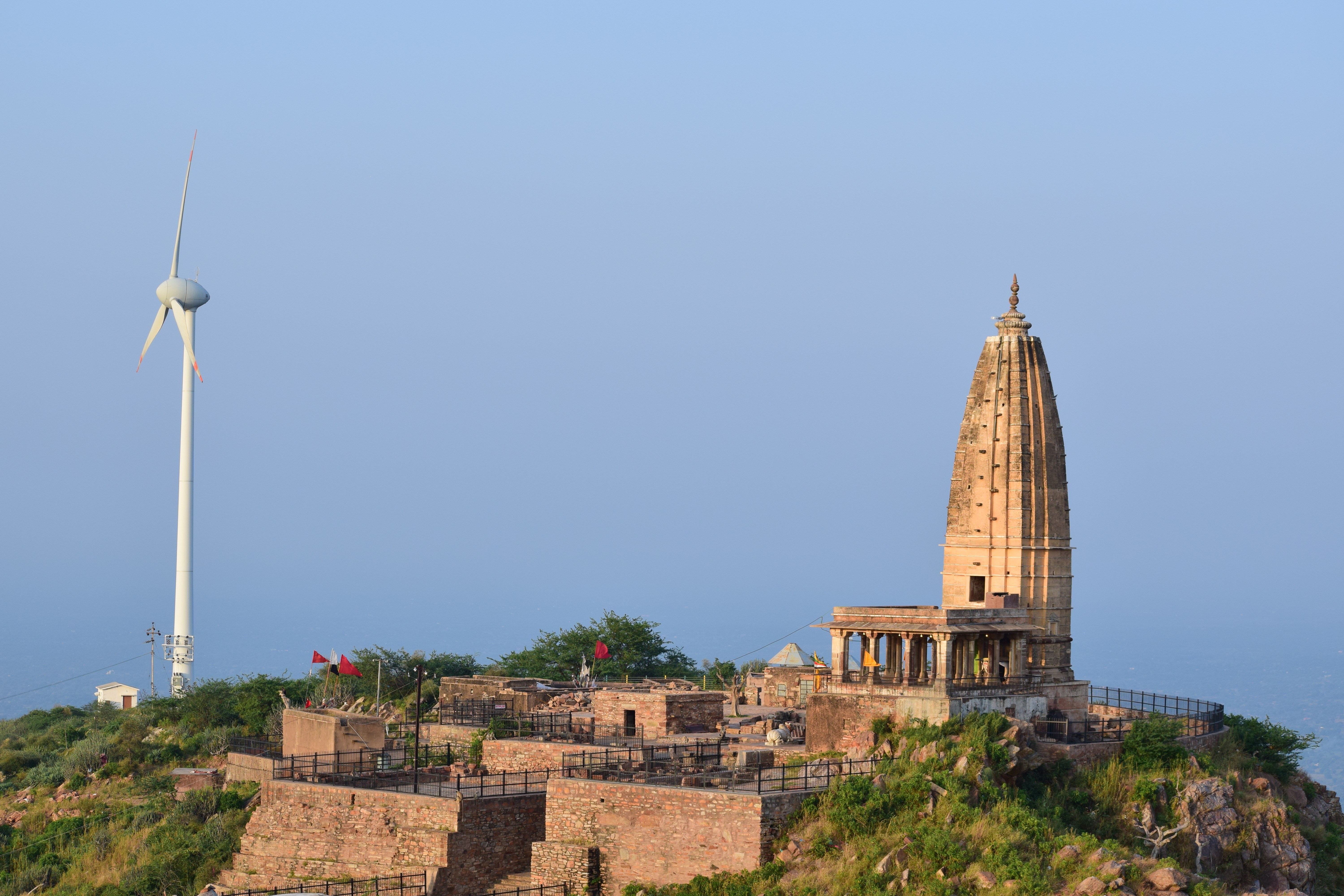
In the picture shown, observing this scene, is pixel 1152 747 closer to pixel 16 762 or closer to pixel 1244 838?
pixel 1244 838

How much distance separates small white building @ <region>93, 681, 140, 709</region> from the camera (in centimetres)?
9681

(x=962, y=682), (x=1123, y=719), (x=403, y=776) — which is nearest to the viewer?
(x=403, y=776)

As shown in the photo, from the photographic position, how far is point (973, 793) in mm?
44375

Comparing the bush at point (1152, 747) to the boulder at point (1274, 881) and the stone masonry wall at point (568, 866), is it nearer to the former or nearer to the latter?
the boulder at point (1274, 881)

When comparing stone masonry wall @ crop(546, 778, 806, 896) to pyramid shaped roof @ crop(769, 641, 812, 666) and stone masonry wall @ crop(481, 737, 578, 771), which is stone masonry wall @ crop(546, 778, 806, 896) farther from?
pyramid shaped roof @ crop(769, 641, 812, 666)

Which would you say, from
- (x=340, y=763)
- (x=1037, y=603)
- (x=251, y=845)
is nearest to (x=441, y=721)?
(x=340, y=763)

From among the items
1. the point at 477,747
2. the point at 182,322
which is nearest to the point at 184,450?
the point at 182,322

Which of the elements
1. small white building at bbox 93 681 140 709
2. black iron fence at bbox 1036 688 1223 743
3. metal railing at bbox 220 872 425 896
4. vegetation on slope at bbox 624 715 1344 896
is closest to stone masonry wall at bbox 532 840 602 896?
vegetation on slope at bbox 624 715 1344 896

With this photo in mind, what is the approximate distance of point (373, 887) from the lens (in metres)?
45.1

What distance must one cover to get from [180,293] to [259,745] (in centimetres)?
5079

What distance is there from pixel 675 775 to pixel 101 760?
110ft

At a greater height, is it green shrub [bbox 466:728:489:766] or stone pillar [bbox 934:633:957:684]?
stone pillar [bbox 934:633:957:684]

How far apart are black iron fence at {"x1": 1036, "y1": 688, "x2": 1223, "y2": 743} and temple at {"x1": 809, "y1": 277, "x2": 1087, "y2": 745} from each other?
3.68 feet

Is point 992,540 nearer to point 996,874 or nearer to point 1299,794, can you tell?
point 1299,794
